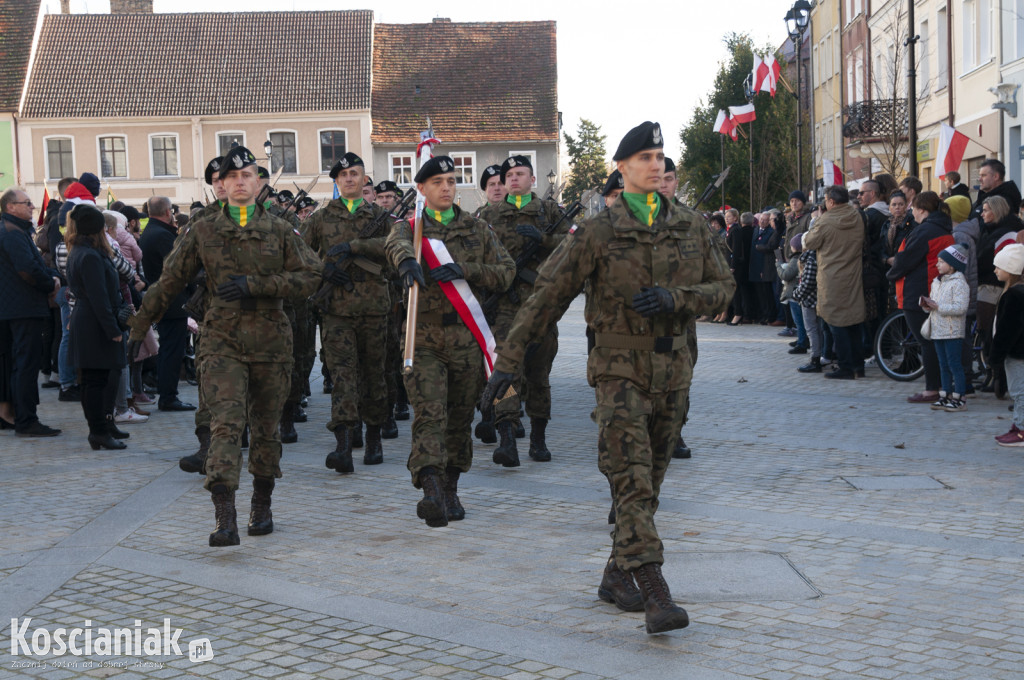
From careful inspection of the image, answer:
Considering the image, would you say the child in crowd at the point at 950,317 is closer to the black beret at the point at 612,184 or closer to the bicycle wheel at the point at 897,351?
the bicycle wheel at the point at 897,351

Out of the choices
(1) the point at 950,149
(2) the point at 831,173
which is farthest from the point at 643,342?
(2) the point at 831,173

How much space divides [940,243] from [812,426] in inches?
103

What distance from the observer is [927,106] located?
3169 cm

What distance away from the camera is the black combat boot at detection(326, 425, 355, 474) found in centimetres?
901

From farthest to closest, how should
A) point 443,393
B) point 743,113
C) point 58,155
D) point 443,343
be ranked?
point 58,155 → point 743,113 → point 443,343 → point 443,393

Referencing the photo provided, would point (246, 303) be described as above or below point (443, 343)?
above

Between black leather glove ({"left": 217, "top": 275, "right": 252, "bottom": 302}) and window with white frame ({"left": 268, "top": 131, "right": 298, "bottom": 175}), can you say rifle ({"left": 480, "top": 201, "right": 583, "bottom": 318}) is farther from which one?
window with white frame ({"left": 268, "top": 131, "right": 298, "bottom": 175})

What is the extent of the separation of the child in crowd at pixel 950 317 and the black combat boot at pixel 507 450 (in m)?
4.66

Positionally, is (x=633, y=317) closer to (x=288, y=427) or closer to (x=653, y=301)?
(x=653, y=301)

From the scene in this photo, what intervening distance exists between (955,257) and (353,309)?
5822 mm

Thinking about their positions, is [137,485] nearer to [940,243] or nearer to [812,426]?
[812,426]

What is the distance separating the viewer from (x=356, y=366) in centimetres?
930

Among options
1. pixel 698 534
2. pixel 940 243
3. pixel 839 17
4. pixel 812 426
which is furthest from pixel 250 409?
pixel 839 17

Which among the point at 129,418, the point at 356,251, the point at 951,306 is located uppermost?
the point at 356,251
